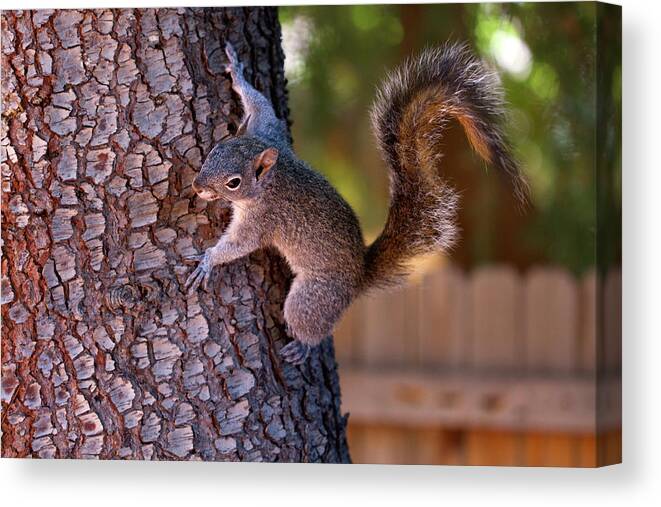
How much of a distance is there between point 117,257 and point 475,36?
4.48 feet

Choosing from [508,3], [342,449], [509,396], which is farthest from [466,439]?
[508,3]

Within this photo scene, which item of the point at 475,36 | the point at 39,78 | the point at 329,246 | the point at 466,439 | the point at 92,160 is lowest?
the point at 466,439

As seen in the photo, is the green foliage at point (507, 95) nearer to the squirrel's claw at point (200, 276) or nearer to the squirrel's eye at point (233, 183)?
the squirrel's eye at point (233, 183)

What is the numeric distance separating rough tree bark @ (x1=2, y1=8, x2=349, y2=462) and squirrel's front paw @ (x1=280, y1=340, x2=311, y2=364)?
0.10 feet

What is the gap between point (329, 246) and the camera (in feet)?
9.38

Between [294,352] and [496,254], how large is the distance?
214 cm

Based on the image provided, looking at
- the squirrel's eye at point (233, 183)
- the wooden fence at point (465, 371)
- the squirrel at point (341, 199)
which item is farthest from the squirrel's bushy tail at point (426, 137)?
the wooden fence at point (465, 371)

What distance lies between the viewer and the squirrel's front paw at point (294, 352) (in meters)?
2.78

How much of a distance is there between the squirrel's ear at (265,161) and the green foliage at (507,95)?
0.54 metres

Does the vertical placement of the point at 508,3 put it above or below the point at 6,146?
above

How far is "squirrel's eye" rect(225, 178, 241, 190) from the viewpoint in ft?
8.79

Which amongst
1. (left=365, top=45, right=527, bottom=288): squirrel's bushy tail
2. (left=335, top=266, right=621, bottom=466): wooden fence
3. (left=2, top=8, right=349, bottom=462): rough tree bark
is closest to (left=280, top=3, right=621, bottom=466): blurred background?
(left=335, top=266, right=621, bottom=466): wooden fence

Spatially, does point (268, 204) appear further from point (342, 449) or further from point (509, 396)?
point (509, 396)

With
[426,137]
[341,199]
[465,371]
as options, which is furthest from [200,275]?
[465,371]
